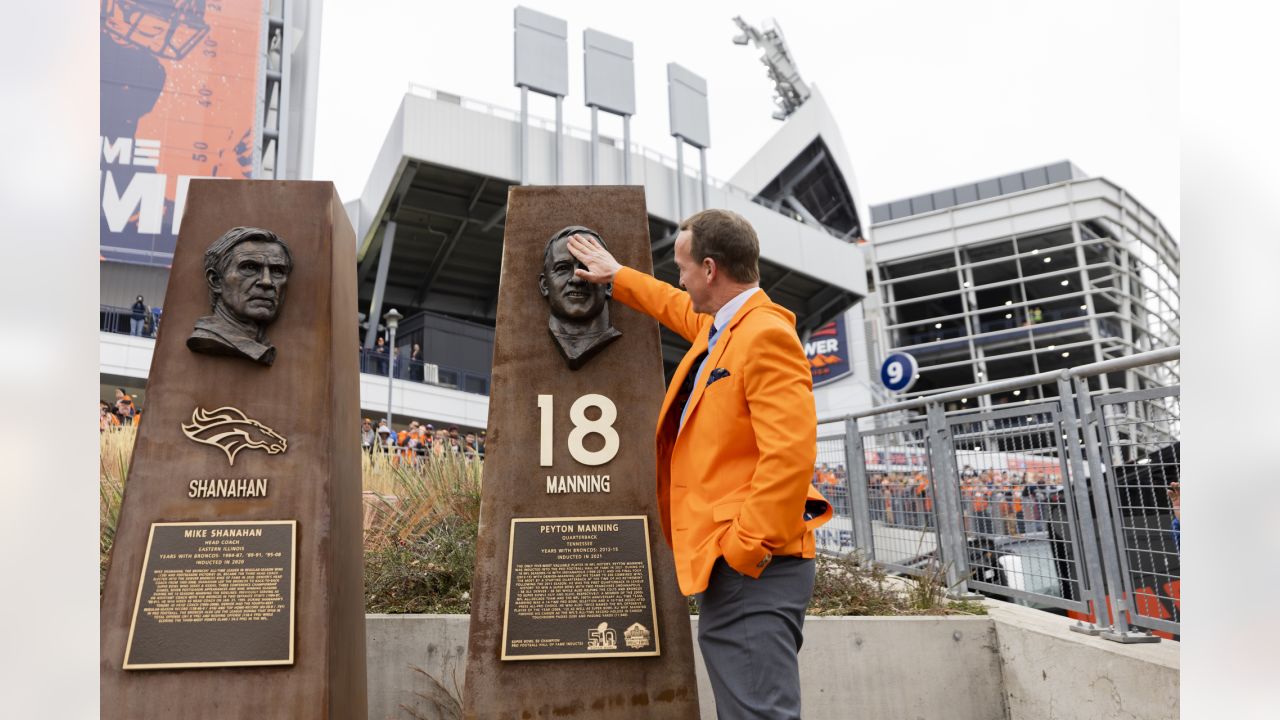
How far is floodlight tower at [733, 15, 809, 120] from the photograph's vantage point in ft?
175

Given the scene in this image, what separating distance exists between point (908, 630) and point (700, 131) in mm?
25964

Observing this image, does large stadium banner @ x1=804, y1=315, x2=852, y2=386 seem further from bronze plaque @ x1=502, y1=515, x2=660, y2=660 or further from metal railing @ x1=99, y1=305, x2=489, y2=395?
bronze plaque @ x1=502, y1=515, x2=660, y2=660

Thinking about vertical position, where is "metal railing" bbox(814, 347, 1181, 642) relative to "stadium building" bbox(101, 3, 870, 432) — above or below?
below

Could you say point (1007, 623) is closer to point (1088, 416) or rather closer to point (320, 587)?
point (1088, 416)

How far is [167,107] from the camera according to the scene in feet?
82.5

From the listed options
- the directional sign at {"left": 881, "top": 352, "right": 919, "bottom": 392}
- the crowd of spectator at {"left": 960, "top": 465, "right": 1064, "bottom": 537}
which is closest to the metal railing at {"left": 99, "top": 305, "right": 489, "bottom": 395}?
the directional sign at {"left": 881, "top": 352, "right": 919, "bottom": 392}

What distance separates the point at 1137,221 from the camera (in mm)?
41031

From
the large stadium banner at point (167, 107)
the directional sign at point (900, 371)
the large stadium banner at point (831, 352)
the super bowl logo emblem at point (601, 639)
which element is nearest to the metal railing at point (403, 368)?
the large stadium banner at point (167, 107)

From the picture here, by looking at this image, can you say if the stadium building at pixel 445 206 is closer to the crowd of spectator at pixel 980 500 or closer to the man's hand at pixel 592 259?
the crowd of spectator at pixel 980 500

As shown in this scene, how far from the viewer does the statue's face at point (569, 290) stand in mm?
3973

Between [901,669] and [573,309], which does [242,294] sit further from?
[901,669]

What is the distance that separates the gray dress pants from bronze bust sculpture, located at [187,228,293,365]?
2449 mm

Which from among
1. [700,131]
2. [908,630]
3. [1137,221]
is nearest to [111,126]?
[700,131]

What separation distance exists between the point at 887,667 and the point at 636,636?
2.26m
